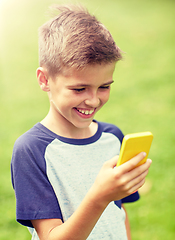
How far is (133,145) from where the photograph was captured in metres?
1.06

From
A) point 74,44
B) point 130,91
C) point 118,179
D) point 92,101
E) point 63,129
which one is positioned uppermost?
point 74,44

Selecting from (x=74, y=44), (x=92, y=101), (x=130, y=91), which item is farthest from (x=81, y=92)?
(x=130, y=91)

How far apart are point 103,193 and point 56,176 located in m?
0.30

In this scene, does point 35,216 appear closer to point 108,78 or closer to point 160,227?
point 108,78

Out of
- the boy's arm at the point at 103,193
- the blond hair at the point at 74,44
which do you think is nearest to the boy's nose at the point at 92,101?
the blond hair at the point at 74,44

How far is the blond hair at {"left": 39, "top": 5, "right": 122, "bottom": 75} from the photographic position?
126 cm

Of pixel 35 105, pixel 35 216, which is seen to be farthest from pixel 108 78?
pixel 35 105

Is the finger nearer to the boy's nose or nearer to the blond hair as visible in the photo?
the boy's nose

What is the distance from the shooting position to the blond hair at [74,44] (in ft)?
4.12

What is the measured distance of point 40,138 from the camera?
1328 mm

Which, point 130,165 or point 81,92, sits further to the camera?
point 81,92

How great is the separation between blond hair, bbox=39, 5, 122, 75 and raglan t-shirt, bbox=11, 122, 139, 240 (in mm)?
341

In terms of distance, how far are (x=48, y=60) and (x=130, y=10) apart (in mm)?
9356

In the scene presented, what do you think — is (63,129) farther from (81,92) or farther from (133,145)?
(133,145)
